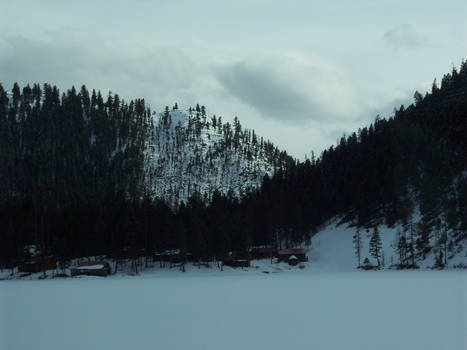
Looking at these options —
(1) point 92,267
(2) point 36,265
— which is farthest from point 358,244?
(2) point 36,265

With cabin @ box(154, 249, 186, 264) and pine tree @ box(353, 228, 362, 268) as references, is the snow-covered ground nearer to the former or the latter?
pine tree @ box(353, 228, 362, 268)

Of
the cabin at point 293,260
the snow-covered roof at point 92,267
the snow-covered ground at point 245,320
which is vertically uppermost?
the snow-covered ground at point 245,320

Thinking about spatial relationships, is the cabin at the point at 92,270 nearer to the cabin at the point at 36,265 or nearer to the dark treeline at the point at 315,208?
the dark treeline at the point at 315,208

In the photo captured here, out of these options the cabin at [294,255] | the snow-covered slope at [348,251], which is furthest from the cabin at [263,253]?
the snow-covered slope at [348,251]

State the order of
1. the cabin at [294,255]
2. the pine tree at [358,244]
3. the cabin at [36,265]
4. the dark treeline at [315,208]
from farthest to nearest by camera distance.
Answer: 1. the cabin at [294,255]
2. the pine tree at [358,244]
3. the dark treeline at [315,208]
4. the cabin at [36,265]

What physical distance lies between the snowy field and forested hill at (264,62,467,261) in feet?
192

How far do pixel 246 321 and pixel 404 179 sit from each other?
347 feet

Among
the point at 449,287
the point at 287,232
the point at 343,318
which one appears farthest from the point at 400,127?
the point at 343,318

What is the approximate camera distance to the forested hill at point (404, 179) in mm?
105750

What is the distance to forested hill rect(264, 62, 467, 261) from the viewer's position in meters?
106

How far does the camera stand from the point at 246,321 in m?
33.2

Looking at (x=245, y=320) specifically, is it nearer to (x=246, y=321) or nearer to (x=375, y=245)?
(x=246, y=321)

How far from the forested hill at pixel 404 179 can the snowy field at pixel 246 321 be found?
58628mm

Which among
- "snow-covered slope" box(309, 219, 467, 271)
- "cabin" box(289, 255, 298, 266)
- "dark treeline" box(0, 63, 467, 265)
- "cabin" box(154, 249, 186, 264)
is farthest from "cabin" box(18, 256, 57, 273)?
"snow-covered slope" box(309, 219, 467, 271)
